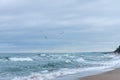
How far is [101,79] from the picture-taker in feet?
44.5

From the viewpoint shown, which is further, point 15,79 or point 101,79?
point 15,79

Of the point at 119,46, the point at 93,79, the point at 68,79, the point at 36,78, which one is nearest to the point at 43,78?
the point at 36,78

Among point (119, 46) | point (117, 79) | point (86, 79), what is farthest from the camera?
point (119, 46)

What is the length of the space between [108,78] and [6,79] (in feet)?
16.7

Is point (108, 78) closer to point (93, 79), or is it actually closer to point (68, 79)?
point (93, 79)

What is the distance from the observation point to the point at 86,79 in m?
14.2

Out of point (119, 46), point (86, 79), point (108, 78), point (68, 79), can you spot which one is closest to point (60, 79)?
point (68, 79)

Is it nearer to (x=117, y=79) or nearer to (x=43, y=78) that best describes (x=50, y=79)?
(x=43, y=78)

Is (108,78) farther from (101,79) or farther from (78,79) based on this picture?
(78,79)

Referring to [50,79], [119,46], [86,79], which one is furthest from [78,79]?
[119,46]

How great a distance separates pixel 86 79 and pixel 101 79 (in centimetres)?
92

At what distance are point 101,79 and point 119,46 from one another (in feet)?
231

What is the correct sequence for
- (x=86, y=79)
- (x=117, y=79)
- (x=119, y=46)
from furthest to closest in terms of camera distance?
(x=119, y=46), (x=86, y=79), (x=117, y=79)

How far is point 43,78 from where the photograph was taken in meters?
14.6
